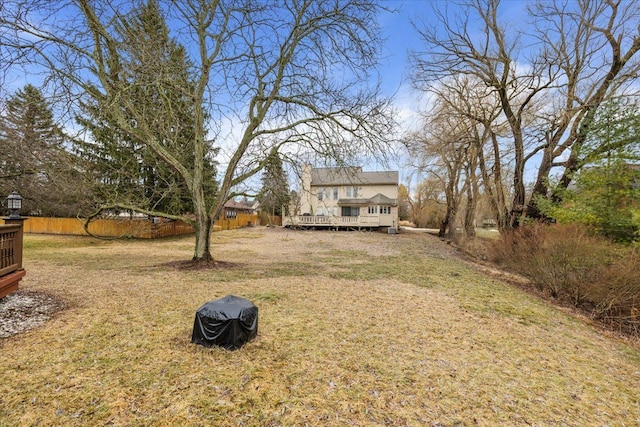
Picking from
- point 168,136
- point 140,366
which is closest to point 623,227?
point 140,366

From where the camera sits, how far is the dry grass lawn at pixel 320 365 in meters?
2.61

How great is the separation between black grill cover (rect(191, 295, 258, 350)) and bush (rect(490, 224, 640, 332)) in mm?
7143

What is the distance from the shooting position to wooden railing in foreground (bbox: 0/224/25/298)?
483 cm

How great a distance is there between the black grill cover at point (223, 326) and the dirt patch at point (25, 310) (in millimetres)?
2643

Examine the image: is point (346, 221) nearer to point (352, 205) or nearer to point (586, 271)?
point (352, 205)

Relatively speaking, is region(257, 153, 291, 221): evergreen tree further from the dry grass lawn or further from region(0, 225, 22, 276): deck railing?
region(0, 225, 22, 276): deck railing

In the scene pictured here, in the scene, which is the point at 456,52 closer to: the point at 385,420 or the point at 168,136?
the point at 168,136


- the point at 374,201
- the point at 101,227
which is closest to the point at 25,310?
the point at 101,227

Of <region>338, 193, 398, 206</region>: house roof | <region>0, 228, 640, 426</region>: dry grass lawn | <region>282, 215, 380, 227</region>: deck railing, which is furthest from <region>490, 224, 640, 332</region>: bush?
<region>338, 193, 398, 206</region>: house roof

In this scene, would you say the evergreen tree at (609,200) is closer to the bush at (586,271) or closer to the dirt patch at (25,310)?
the bush at (586,271)

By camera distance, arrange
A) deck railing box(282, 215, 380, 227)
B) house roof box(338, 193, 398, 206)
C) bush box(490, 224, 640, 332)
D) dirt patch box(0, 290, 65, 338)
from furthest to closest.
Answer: house roof box(338, 193, 398, 206) < deck railing box(282, 215, 380, 227) < bush box(490, 224, 640, 332) < dirt patch box(0, 290, 65, 338)

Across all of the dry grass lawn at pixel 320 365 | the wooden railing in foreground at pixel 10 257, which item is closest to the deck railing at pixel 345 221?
the dry grass lawn at pixel 320 365

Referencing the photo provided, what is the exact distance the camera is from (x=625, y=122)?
8992 millimetres

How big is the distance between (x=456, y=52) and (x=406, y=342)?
43.7ft
